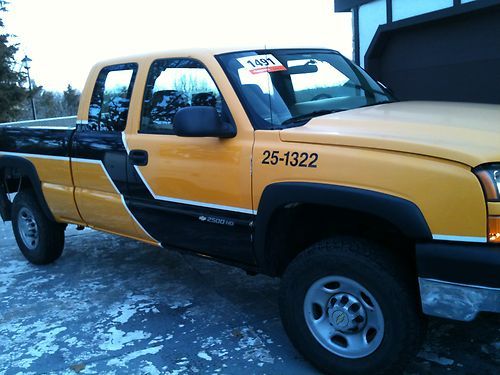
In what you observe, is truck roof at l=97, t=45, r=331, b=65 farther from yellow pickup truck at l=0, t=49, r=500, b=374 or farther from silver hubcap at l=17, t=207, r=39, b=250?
silver hubcap at l=17, t=207, r=39, b=250

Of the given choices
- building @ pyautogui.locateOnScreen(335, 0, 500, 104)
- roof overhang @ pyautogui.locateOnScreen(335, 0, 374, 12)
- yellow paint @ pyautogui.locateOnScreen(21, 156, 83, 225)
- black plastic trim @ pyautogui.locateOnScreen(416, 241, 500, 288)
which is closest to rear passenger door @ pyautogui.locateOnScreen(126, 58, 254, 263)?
yellow paint @ pyautogui.locateOnScreen(21, 156, 83, 225)

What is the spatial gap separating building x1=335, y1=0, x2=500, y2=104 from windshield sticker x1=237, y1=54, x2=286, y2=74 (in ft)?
15.2

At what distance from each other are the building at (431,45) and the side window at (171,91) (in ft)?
16.4

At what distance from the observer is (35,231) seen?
535 cm

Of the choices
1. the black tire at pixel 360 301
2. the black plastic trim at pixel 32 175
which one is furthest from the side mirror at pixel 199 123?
the black plastic trim at pixel 32 175

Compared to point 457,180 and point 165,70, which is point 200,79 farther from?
point 457,180

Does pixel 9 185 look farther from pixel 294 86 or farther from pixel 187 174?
pixel 294 86

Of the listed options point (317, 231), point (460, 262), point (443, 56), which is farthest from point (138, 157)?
point (443, 56)

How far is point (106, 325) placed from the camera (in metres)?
3.87

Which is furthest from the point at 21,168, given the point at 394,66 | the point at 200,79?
the point at 394,66

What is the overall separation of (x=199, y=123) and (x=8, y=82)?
107 ft

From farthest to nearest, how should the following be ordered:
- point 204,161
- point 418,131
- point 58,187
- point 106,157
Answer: point 58,187
point 106,157
point 204,161
point 418,131

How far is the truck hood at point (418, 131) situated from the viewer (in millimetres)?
2404

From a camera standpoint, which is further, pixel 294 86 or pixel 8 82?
pixel 8 82
